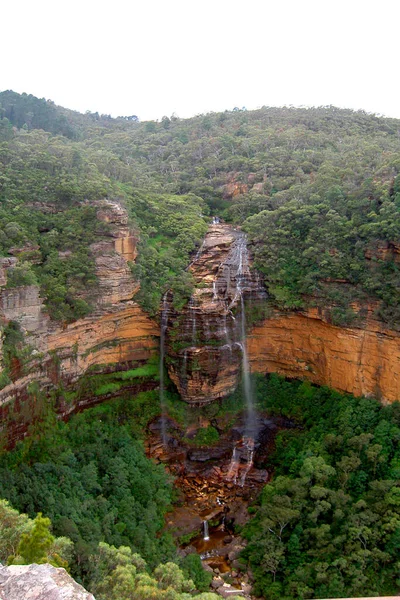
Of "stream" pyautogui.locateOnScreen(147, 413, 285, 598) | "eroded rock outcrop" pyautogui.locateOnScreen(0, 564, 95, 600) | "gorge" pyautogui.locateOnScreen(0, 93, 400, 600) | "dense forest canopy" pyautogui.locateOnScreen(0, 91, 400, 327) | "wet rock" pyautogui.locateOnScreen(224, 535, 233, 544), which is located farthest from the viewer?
"dense forest canopy" pyautogui.locateOnScreen(0, 91, 400, 327)

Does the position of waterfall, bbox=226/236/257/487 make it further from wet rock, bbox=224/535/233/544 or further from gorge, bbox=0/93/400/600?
wet rock, bbox=224/535/233/544

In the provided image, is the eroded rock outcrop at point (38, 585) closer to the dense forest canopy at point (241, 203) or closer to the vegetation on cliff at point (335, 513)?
the vegetation on cliff at point (335, 513)

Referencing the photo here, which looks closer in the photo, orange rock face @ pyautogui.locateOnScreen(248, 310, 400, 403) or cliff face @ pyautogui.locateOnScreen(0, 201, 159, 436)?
cliff face @ pyautogui.locateOnScreen(0, 201, 159, 436)

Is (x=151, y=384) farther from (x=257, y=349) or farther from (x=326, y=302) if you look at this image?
(x=326, y=302)

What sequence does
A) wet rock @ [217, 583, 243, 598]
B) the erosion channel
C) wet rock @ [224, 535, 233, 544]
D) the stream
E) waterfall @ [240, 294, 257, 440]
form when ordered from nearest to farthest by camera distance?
wet rock @ [217, 583, 243, 598]
the stream
wet rock @ [224, 535, 233, 544]
the erosion channel
waterfall @ [240, 294, 257, 440]

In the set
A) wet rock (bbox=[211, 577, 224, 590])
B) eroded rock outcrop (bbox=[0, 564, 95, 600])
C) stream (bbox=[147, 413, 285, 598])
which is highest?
eroded rock outcrop (bbox=[0, 564, 95, 600])

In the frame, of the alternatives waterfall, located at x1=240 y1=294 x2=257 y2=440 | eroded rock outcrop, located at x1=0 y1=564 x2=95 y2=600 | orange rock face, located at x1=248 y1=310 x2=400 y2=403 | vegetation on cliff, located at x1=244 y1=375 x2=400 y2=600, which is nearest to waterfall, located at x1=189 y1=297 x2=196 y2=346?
waterfall, located at x1=240 y1=294 x2=257 y2=440
